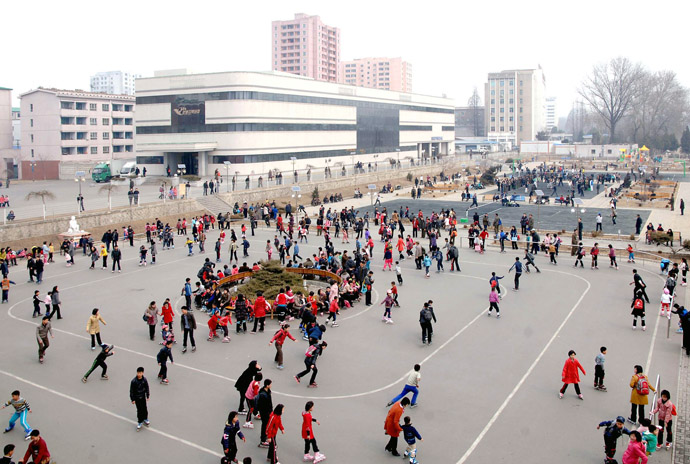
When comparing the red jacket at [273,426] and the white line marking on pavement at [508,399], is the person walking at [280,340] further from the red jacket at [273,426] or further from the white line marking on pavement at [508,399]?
the white line marking on pavement at [508,399]

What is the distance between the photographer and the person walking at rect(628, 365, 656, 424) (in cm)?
1195

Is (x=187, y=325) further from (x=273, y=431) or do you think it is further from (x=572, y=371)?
(x=572, y=371)

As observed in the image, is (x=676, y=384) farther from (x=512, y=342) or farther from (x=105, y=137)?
(x=105, y=137)

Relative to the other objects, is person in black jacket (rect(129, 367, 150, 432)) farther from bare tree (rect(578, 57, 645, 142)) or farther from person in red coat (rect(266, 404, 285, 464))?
bare tree (rect(578, 57, 645, 142))

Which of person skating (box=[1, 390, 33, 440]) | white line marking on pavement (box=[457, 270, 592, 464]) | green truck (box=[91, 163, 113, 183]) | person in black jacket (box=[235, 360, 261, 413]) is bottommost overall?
white line marking on pavement (box=[457, 270, 592, 464])

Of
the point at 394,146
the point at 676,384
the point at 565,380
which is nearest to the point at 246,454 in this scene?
the point at 565,380

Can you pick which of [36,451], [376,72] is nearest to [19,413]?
[36,451]

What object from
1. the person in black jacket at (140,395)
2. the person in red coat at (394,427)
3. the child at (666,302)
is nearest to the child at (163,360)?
the person in black jacket at (140,395)

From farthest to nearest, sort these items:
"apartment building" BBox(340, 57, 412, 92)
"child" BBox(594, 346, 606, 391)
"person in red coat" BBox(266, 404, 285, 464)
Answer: "apartment building" BBox(340, 57, 412, 92) < "child" BBox(594, 346, 606, 391) < "person in red coat" BBox(266, 404, 285, 464)

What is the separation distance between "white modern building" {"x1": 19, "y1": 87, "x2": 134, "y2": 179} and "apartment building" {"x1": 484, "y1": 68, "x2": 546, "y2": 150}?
11803 cm

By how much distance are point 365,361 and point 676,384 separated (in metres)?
7.50

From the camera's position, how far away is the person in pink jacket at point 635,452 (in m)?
9.69

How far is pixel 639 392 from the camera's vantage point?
1202cm

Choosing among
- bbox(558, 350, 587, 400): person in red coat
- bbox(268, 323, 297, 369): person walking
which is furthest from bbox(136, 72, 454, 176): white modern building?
bbox(558, 350, 587, 400): person in red coat
